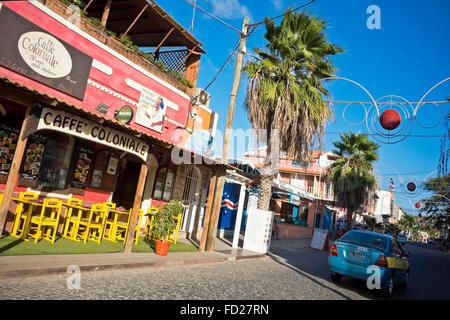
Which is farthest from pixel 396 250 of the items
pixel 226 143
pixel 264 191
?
pixel 226 143

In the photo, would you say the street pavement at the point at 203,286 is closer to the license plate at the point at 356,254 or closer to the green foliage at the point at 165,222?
the license plate at the point at 356,254

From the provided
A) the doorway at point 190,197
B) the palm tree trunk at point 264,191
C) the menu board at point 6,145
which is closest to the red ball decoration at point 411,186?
the palm tree trunk at point 264,191

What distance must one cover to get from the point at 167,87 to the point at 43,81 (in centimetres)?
487

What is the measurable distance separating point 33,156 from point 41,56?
259 centimetres

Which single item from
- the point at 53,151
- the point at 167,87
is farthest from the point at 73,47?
the point at 167,87

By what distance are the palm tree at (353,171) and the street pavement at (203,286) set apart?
1656 centimetres

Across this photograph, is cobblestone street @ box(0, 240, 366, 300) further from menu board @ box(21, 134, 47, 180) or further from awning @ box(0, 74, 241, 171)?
menu board @ box(21, 134, 47, 180)

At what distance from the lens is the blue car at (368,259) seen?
24.1ft

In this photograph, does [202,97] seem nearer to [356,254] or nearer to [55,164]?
[55,164]

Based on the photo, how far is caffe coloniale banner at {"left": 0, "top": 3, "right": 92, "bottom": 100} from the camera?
732 cm

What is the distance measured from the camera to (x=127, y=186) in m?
11.9

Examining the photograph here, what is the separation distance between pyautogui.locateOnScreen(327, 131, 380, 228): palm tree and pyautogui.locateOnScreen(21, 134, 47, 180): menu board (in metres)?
22.6

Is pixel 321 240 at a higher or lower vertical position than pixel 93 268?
higher
